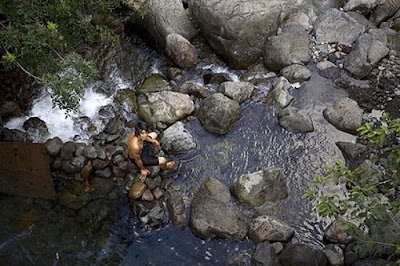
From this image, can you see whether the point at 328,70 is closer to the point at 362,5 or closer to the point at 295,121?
the point at 295,121

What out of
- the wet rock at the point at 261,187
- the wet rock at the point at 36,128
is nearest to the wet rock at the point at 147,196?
the wet rock at the point at 261,187

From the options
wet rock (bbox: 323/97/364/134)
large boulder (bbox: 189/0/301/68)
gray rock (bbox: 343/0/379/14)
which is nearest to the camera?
wet rock (bbox: 323/97/364/134)

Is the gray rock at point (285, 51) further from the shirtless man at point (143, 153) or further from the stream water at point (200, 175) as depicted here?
the shirtless man at point (143, 153)

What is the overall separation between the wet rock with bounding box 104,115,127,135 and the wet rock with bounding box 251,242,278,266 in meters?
4.40

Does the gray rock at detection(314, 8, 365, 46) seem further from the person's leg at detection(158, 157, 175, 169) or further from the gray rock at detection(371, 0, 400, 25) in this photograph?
the person's leg at detection(158, 157, 175, 169)

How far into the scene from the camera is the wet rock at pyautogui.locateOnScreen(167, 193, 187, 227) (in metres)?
7.76

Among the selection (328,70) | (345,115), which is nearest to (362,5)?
(328,70)

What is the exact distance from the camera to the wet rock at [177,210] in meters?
7.76

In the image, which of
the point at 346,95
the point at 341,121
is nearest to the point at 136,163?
the point at 341,121

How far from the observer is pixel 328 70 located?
10.8 meters

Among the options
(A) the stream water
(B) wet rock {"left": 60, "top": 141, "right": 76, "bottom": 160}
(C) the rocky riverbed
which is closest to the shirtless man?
(C) the rocky riverbed

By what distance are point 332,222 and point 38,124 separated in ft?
22.9

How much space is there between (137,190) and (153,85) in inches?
145

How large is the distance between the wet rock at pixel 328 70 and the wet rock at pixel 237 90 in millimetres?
2136
